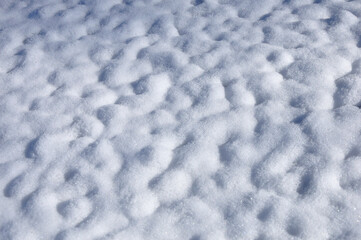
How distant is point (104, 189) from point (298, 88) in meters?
1.05

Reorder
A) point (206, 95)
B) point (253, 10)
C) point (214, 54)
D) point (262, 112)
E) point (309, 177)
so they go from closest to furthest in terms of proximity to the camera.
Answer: point (309, 177) < point (262, 112) < point (206, 95) < point (214, 54) < point (253, 10)

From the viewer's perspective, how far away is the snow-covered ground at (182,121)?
133 centimetres

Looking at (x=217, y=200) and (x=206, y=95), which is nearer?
(x=217, y=200)

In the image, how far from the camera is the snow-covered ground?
1326mm

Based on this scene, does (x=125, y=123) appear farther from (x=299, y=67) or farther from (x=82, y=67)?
(x=299, y=67)

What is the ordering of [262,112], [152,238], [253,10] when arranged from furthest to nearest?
[253,10] → [262,112] → [152,238]

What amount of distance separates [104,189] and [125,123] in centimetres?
39

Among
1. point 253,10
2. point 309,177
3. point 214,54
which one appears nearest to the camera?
point 309,177

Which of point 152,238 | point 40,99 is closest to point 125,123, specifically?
point 40,99

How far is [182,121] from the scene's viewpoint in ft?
5.60

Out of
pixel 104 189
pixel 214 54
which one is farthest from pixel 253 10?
pixel 104 189

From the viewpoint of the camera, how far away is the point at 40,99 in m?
1.88

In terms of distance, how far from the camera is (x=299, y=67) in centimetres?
190

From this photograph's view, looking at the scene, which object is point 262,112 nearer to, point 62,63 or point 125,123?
point 125,123
